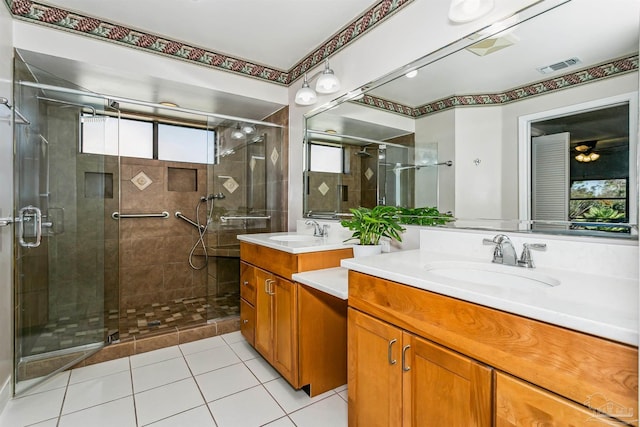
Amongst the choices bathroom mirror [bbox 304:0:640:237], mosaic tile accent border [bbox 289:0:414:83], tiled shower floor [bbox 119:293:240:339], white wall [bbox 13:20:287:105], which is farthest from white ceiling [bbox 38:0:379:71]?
tiled shower floor [bbox 119:293:240:339]

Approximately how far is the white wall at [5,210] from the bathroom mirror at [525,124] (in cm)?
217

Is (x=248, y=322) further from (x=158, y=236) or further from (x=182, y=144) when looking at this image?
(x=182, y=144)

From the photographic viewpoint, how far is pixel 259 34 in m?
2.25

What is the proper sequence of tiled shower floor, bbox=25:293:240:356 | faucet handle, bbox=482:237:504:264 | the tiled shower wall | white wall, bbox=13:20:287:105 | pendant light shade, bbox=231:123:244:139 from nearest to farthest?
faucet handle, bbox=482:237:504:264 < white wall, bbox=13:20:287:105 < tiled shower floor, bbox=25:293:240:356 < pendant light shade, bbox=231:123:244:139 < the tiled shower wall

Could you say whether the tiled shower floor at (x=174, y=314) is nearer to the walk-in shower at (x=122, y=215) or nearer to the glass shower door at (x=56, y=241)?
the walk-in shower at (x=122, y=215)

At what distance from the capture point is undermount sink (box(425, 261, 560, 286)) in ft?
3.58

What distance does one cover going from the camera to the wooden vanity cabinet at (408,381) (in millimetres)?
861

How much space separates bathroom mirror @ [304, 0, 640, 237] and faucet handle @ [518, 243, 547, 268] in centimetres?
8

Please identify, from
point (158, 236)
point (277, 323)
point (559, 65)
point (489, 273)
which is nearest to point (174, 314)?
point (158, 236)

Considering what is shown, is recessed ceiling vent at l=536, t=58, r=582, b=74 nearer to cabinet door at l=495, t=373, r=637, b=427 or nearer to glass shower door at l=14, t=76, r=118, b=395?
cabinet door at l=495, t=373, r=637, b=427

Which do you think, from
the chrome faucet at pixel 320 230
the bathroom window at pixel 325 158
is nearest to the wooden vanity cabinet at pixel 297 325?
the chrome faucet at pixel 320 230

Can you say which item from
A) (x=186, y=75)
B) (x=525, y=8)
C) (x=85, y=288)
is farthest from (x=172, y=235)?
(x=525, y=8)

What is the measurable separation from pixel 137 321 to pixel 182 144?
194 cm

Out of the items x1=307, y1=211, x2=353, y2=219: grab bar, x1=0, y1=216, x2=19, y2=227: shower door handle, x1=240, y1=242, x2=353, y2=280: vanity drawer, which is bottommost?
x1=240, y1=242, x2=353, y2=280: vanity drawer
